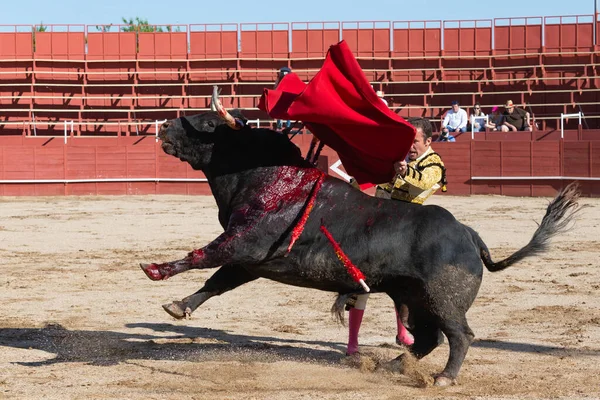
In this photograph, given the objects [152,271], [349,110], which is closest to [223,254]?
[152,271]

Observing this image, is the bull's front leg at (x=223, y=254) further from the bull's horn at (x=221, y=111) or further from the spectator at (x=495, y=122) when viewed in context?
the spectator at (x=495, y=122)

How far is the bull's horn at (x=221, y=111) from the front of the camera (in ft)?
14.3

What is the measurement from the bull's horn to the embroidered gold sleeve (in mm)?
989

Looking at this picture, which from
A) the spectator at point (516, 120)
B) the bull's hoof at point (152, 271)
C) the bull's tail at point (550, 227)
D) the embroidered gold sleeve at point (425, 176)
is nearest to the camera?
the bull's hoof at point (152, 271)

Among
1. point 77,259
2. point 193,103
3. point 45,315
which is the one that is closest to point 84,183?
point 193,103

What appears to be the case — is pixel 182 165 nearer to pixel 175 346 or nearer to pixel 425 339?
pixel 175 346

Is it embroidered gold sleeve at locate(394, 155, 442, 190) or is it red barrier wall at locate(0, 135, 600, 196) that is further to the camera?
red barrier wall at locate(0, 135, 600, 196)

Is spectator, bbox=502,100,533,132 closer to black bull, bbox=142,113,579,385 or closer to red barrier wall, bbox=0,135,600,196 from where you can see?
red barrier wall, bbox=0,135,600,196

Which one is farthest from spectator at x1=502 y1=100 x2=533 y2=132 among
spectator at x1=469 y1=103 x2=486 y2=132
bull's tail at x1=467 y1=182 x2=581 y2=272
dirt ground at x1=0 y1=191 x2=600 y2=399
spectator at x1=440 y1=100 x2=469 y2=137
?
bull's tail at x1=467 y1=182 x2=581 y2=272

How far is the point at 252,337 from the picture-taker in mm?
5613

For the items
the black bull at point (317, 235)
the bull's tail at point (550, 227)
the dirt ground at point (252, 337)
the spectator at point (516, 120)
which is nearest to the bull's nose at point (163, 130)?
the black bull at point (317, 235)

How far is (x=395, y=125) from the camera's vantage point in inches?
172

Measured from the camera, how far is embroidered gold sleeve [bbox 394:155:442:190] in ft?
16.4

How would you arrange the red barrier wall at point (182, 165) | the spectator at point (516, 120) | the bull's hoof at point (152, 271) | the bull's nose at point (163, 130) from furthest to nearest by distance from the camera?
the spectator at point (516, 120) < the red barrier wall at point (182, 165) < the bull's nose at point (163, 130) < the bull's hoof at point (152, 271)
